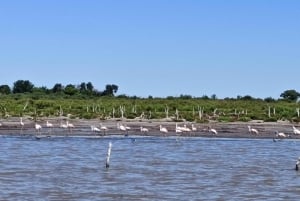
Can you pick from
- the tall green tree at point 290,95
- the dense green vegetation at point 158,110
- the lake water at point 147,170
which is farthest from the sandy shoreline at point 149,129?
the tall green tree at point 290,95

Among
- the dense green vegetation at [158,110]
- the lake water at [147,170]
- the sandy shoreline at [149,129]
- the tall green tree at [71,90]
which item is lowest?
the lake water at [147,170]

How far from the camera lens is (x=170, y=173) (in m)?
29.3

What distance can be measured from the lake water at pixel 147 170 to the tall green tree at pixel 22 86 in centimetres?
6595

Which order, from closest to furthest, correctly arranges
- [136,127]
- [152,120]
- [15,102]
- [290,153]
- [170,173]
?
[170,173] < [290,153] < [136,127] < [152,120] < [15,102]

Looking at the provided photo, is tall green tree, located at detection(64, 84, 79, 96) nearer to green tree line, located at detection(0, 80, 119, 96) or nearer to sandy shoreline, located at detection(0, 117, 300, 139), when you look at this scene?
Result: green tree line, located at detection(0, 80, 119, 96)

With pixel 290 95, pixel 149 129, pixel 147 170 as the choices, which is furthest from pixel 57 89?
pixel 147 170

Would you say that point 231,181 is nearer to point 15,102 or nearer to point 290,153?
point 290,153

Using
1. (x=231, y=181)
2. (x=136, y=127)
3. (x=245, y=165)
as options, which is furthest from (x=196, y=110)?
(x=231, y=181)

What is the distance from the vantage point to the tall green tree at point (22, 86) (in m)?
111

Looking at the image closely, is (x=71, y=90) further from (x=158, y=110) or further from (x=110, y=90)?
(x=158, y=110)

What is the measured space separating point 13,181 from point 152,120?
1498 inches

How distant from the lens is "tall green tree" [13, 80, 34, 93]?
111m

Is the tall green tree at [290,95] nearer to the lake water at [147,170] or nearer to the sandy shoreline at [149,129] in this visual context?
the sandy shoreline at [149,129]

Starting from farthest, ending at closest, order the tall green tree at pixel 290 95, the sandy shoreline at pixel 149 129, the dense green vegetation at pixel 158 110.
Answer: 1. the tall green tree at pixel 290 95
2. the dense green vegetation at pixel 158 110
3. the sandy shoreline at pixel 149 129
